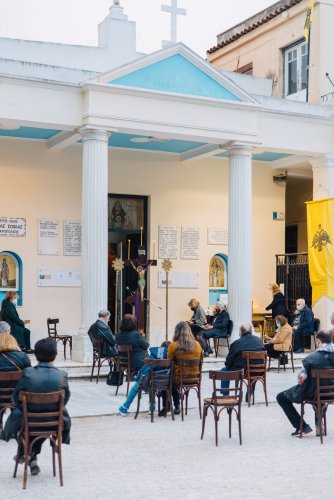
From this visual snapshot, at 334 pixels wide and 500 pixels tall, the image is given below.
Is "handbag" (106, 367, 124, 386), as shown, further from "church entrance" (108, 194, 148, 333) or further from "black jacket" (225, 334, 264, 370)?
"church entrance" (108, 194, 148, 333)

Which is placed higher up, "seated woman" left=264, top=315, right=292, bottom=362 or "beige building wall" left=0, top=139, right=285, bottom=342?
"beige building wall" left=0, top=139, right=285, bottom=342

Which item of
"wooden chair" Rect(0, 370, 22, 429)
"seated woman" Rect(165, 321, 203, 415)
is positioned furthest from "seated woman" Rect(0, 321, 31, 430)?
"seated woman" Rect(165, 321, 203, 415)

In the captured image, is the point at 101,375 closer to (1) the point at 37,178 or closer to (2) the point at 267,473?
(1) the point at 37,178

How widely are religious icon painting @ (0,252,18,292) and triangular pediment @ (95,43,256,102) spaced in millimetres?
4686

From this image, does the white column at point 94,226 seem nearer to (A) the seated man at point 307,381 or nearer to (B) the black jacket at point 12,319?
(B) the black jacket at point 12,319

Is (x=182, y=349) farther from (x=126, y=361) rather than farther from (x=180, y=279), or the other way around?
(x=180, y=279)

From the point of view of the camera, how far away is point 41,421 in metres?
6.80

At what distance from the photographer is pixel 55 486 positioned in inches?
262

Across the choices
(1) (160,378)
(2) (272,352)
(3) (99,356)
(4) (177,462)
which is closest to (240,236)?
(2) (272,352)

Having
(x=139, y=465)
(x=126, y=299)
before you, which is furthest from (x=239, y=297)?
(x=139, y=465)

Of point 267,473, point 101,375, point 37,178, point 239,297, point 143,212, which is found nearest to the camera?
point 267,473

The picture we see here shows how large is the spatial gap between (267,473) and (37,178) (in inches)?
451

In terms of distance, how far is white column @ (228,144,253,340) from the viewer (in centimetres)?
1623

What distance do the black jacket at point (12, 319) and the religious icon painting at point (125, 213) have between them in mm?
4386
